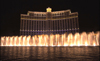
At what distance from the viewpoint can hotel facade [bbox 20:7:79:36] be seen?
31.8m

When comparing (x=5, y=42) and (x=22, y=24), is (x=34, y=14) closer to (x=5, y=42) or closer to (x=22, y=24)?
(x=22, y=24)

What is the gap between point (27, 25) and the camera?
33688 mm

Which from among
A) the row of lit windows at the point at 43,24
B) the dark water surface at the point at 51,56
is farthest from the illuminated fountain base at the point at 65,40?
the dark water surface at the point at 51,56

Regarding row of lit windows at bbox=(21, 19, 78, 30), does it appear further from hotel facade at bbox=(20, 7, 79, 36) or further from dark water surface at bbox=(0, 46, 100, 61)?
dark water surface at bbox=(0, 46, 100, 61)

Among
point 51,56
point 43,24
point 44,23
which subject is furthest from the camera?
point 43,24

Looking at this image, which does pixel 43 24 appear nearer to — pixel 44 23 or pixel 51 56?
pixel 44 23

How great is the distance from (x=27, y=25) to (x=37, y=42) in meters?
12.2

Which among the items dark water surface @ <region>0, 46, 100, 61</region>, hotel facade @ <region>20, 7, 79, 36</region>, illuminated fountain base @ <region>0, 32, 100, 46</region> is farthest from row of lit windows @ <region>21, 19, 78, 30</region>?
dark water surface @ <region>0, 46, 100, 61</region>

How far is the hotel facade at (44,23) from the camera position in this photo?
31842 millimetres

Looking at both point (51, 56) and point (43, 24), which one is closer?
point (51, 56)

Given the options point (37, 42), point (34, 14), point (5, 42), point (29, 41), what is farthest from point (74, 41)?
point (34, 14)

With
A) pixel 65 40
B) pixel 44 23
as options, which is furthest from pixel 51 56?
pixel 44 23

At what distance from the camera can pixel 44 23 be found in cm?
3347

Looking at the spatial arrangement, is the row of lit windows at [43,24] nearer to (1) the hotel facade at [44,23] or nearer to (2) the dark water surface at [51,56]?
(1) the hotel facade at [44,23]
